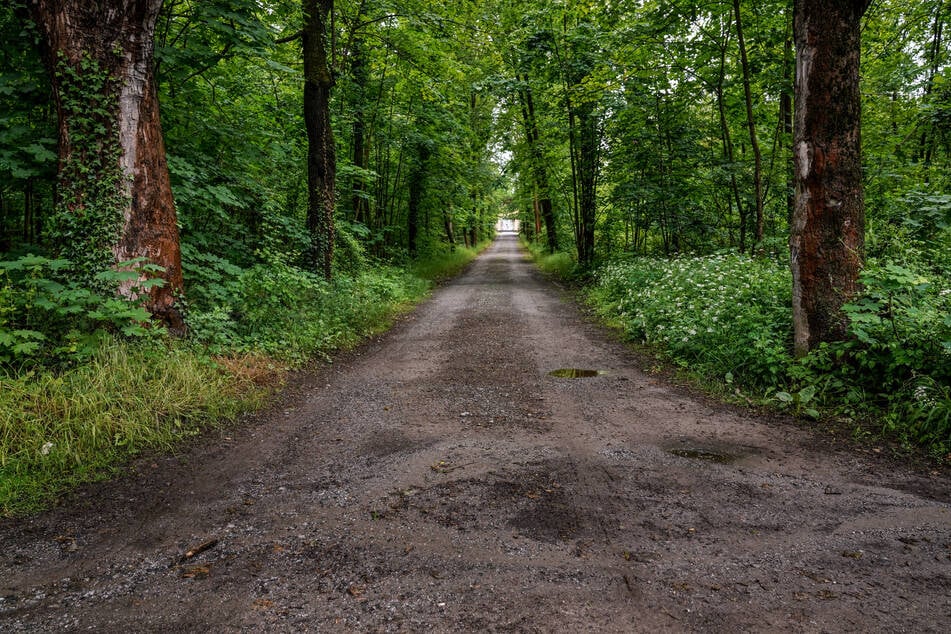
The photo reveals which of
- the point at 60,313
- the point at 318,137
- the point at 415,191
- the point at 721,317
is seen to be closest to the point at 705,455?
the point at 721,317

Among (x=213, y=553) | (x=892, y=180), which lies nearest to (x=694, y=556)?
(x=213, y=553)

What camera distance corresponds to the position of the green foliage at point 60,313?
4.17 metres

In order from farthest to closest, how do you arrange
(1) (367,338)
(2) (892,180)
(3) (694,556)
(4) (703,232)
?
(4) (703,232)
(1) (367,338)
(2) (892,180)
(3) (694,556)

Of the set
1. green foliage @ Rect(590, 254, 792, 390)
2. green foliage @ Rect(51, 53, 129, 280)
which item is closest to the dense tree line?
green foliage @ Rect(51, 53, 129, 280)

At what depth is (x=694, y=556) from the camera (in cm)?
254

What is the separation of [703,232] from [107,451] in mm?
12628

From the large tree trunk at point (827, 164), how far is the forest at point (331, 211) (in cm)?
3

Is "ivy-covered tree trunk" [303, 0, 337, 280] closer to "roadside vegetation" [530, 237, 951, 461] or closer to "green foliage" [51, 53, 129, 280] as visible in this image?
"green foliage" [51, 53, 129, 280]

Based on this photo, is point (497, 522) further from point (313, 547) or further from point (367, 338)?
point (367, 338)

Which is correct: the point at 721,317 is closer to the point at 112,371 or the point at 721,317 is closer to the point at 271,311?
the point at 271,311

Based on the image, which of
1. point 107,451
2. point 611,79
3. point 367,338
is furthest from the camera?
point 611,79

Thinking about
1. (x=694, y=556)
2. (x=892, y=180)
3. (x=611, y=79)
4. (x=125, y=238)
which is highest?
(x=611, y=79)

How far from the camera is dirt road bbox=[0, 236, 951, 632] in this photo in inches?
84.8

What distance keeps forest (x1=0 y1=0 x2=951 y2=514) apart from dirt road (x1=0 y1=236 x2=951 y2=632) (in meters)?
0.81
